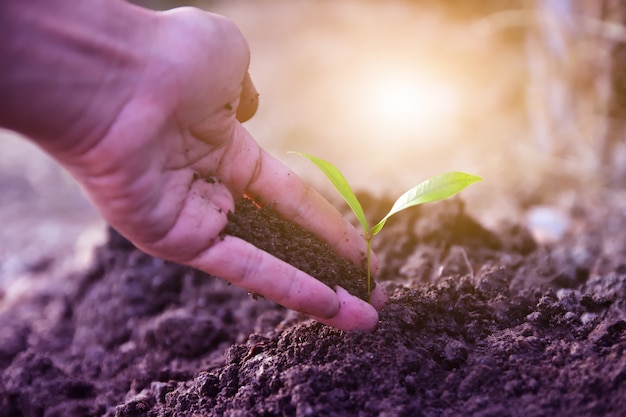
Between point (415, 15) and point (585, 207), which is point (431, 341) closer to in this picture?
point (585, 207)

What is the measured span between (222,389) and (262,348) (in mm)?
195

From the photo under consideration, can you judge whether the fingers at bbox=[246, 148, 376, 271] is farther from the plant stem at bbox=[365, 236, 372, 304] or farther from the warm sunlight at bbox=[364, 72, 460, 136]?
the warm sunlight at bbox=[364, 72, 460, 136]

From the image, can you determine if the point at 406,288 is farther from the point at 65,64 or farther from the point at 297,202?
the point at 65,64

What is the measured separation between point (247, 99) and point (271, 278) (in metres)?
0.59

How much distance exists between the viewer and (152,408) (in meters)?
1.71

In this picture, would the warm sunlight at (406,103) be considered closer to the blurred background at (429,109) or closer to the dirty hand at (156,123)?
the blurred background at (429,109)

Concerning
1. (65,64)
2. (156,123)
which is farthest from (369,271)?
(65,64)

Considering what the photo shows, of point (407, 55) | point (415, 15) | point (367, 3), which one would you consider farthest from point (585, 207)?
point (367, 3)

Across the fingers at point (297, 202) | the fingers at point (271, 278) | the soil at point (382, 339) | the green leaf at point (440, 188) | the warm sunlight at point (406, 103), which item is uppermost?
the warm sunlight at point (406, 103)

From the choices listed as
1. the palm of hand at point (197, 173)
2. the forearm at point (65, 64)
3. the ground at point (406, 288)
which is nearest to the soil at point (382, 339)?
the ground at point (406, 288)

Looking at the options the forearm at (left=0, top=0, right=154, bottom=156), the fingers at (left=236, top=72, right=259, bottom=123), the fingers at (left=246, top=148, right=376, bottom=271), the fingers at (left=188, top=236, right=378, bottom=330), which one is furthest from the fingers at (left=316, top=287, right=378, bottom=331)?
the forearm at (left=0, top=0, right=154, bottom=156)

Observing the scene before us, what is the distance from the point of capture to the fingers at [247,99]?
169cm

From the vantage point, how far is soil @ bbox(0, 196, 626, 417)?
4.70 ft

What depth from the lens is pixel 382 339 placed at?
5.24 ft
